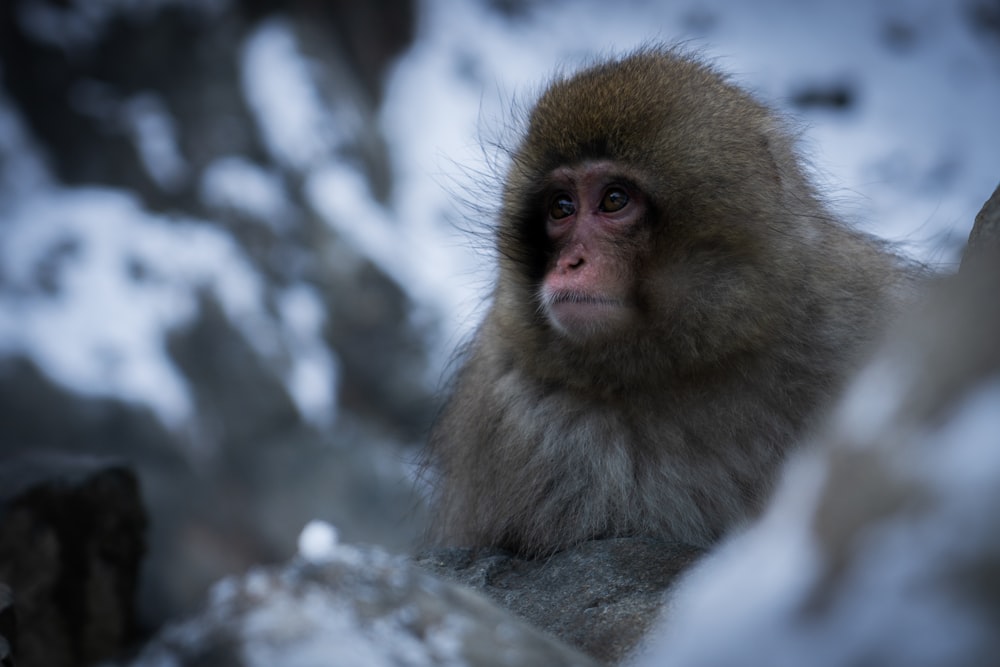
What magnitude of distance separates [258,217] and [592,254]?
5.81 metres

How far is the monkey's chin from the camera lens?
2863mm

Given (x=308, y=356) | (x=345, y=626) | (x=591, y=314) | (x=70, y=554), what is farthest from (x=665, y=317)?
(x=308, y=356)

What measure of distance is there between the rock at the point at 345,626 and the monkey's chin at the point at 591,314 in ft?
4.76

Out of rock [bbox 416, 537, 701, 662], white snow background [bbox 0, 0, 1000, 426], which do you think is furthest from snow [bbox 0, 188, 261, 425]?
rock [bbox 416, 537, 701, 662]

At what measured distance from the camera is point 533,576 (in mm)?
2828

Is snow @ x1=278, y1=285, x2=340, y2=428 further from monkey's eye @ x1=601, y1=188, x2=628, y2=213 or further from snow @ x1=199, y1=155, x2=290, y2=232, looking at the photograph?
monkey's eye @ x1=601, y1=188, x2=628, y2=213

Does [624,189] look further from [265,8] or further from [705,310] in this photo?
[265,8]

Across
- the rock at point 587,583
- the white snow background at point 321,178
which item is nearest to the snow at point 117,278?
the white snow background at point 321,178

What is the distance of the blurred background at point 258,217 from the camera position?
24.7ft

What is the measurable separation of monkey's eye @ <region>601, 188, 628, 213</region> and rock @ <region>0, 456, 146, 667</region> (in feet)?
8.22

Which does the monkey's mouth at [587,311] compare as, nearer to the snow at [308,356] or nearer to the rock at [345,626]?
the rock at [345,626]

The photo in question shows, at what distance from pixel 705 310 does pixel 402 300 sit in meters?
5.84

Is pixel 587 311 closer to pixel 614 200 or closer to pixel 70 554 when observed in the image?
pixel 614 200

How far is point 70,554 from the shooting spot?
14.6 feet
